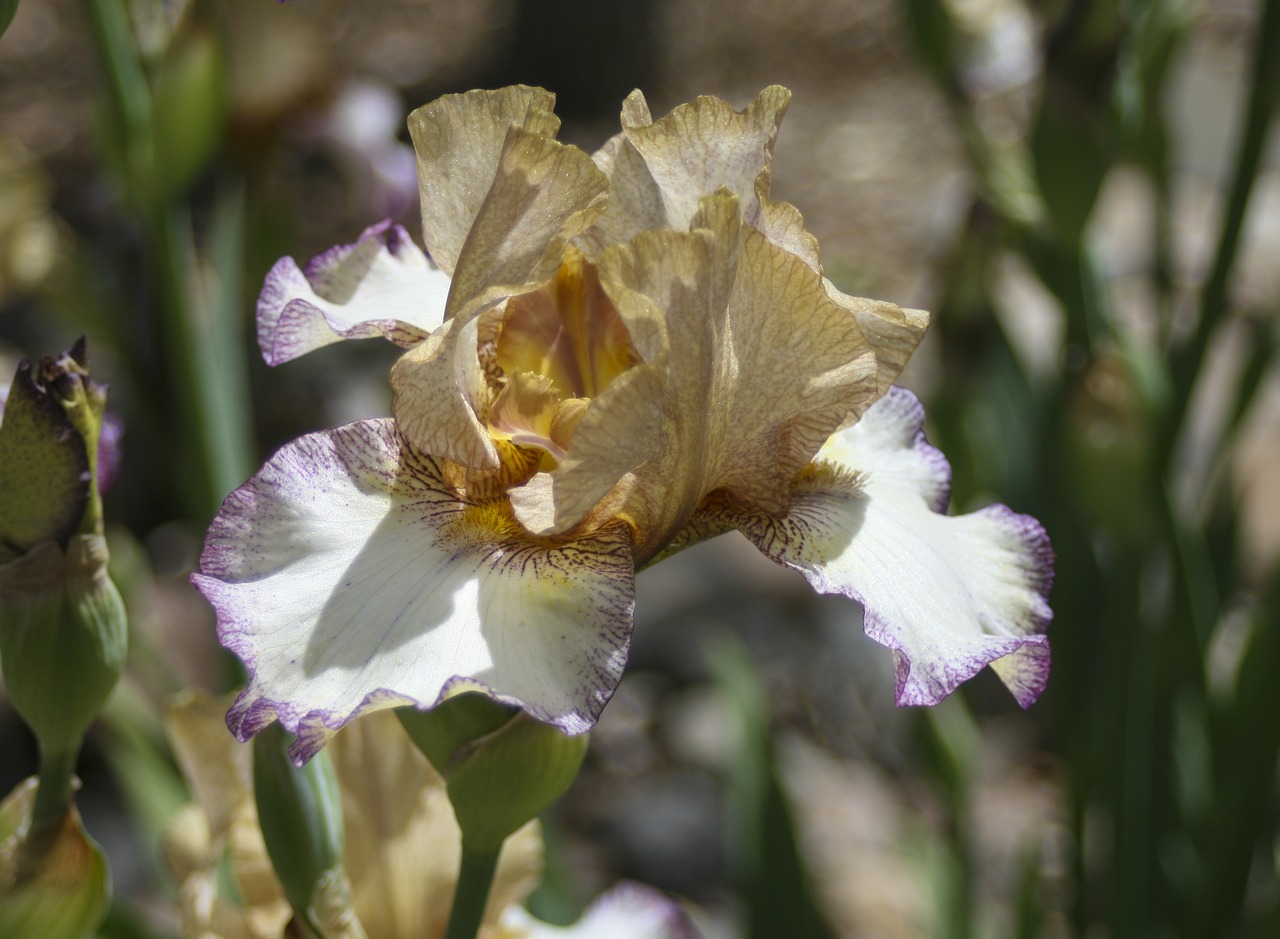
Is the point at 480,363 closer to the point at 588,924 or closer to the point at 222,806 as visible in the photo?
the point at 222,806

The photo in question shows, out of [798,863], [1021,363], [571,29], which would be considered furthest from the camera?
[571,29]

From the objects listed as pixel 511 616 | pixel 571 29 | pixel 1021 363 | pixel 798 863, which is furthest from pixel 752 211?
pixel 571 29

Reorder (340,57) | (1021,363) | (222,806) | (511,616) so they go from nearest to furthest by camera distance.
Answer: (511,616) → (222,806) → (1021,363) → (340,57)

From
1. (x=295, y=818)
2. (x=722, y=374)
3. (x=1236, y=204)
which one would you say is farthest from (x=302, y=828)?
(x=1236, y=204)

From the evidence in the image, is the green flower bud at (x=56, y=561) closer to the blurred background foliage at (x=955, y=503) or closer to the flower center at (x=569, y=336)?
the flower center at (x=569, y=336)

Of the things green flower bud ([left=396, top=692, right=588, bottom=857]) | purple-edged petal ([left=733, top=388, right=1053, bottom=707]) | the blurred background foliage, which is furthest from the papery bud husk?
the blurred background foliage

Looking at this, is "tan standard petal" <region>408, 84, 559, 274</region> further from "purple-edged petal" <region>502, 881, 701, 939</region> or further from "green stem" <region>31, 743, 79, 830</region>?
"purple-edged petal" <region>502, 881, 701, 939</region>
